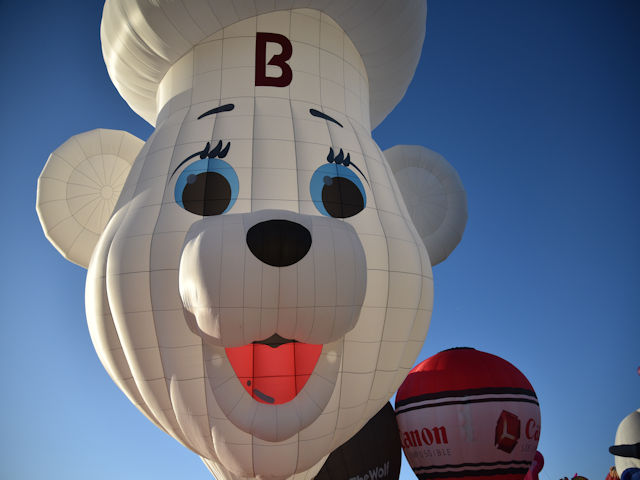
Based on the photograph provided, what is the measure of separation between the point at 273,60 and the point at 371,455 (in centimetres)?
469

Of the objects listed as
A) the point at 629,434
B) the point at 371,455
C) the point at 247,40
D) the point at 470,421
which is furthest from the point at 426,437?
the point at 629,434

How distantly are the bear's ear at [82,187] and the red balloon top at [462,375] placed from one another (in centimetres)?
454

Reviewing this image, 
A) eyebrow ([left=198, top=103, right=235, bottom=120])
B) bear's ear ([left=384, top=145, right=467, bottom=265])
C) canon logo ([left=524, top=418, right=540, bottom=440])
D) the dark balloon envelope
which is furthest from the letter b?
canon logo ([left=524, top=418, right=540, bottom=440])

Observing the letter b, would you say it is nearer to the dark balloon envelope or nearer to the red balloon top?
the dark balloon envelope

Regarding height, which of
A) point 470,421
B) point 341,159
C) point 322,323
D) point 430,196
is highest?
point 430,196

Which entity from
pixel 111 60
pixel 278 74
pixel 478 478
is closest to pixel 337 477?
pixel 478 478

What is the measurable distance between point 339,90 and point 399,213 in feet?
3.60

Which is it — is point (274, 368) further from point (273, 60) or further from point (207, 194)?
point (273, 60)

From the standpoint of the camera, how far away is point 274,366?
345 cm

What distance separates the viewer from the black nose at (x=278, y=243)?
2.94 m

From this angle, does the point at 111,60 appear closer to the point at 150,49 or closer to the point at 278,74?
the point at 150,49

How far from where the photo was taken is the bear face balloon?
303 centimetres

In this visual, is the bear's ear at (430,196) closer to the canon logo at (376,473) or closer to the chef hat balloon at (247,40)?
the chef hat balloon at (247,40)

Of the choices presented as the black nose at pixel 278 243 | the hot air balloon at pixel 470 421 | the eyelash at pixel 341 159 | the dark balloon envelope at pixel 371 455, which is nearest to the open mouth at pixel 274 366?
the black nose at pixel 278 243
